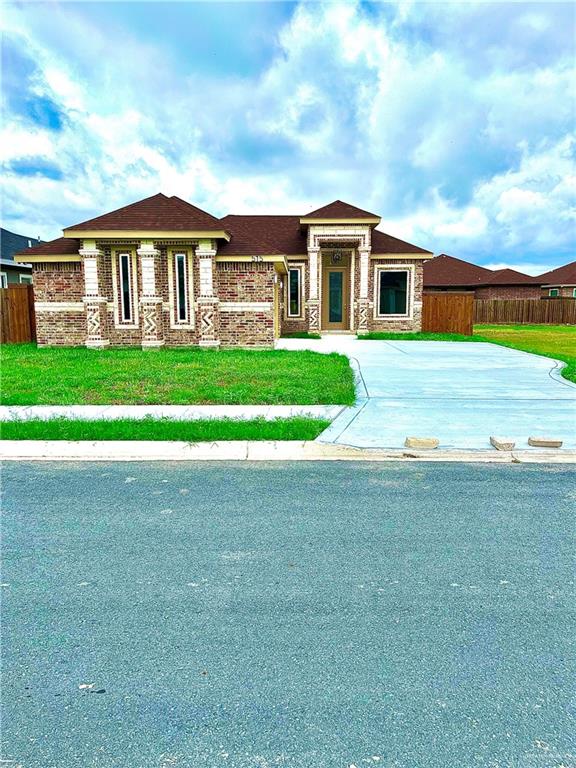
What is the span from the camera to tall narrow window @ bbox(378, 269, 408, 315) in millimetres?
25828

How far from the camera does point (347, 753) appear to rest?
7.41 feet

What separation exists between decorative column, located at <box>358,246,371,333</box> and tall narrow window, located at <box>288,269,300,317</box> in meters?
2.94

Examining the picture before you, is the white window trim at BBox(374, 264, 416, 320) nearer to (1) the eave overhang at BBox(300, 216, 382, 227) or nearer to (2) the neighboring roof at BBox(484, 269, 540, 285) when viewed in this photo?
(1) the eave overhang at BBox(300, 216, 382, 227)

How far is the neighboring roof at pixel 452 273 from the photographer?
4494 cm

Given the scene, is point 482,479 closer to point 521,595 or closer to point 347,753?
point 521,595

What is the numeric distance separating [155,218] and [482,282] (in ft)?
109

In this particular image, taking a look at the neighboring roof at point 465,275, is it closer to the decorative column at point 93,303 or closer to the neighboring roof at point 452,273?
the neighboring roof at point 452,273

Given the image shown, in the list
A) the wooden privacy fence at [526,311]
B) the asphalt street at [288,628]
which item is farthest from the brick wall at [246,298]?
the wooden privacy fence at [526,311]

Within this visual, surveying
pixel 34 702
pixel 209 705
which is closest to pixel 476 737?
pixel 209 705

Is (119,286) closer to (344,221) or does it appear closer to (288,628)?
(344,221)

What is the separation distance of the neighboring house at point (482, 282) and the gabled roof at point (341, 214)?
21.6 meters

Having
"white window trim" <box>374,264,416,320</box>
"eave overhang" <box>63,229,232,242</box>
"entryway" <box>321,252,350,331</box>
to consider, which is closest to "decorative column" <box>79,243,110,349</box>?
"eave overhang" <box>63,229,232,242</box>

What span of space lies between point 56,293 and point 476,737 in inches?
771

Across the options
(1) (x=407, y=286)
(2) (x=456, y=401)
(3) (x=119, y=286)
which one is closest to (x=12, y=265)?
(3) (x=119, y=286)
